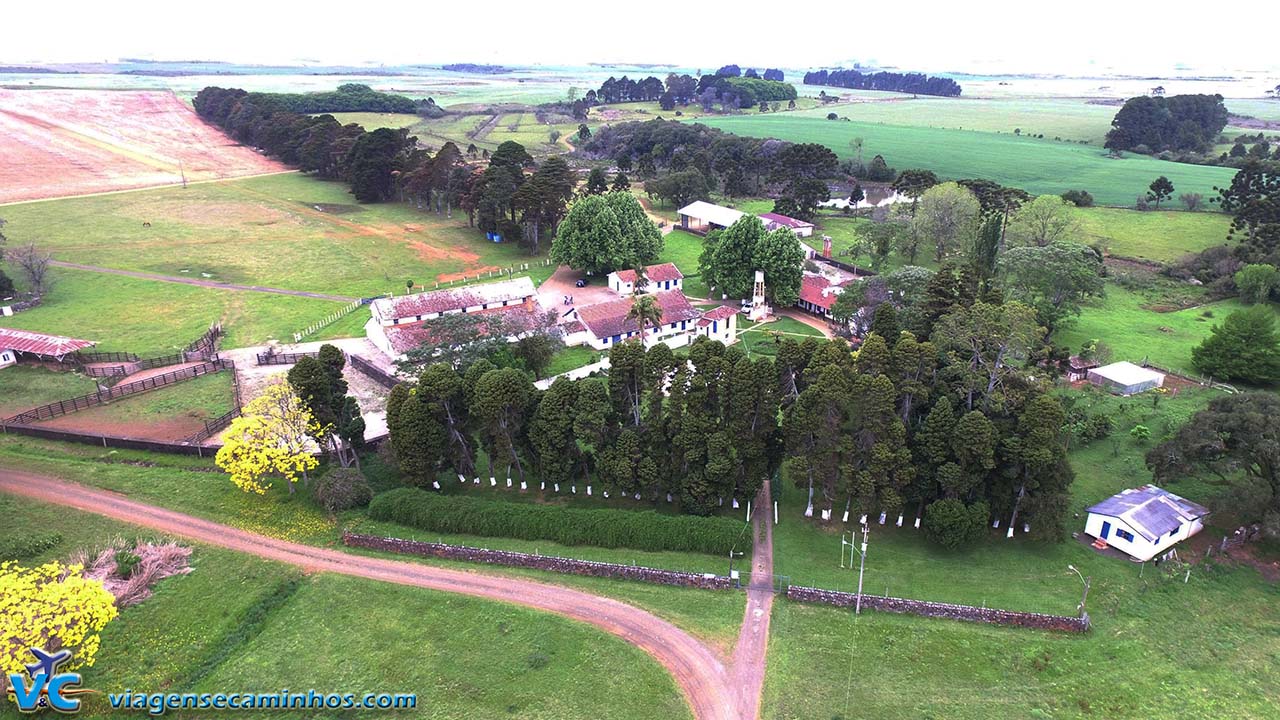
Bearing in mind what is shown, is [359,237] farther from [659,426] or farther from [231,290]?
[659,426]

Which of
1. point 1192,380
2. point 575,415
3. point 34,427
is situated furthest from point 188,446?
point 1192,380

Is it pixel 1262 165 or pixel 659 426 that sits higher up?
pixel 1262 165

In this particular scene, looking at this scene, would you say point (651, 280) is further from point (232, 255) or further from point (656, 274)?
point (232, 255)

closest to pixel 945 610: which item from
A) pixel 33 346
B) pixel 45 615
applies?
pixel 45 615

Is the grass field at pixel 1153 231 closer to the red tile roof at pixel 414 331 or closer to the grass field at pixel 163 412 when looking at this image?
the red tile roof at pixel 414 331

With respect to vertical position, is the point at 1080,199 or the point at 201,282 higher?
the point at 1080,199

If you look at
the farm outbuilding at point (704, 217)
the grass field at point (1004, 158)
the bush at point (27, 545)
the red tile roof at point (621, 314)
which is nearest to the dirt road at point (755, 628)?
the red tile roof at point (621, 314)
